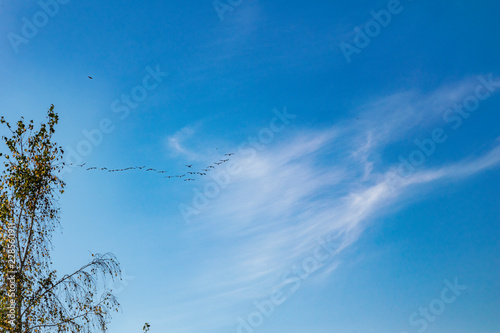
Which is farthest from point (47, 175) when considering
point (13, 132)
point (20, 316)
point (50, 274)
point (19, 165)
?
point (20, 316)

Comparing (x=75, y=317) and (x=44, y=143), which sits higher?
(x=44, y=143)

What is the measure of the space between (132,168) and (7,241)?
24.5 feet

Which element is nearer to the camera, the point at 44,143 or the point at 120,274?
the point at 120,274

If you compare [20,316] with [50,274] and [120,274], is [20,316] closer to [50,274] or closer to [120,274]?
[50,274]

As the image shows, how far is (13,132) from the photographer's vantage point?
674 inches

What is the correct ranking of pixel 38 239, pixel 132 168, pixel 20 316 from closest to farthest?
pixel 20 316, pixel 38 239, pixel 132 168

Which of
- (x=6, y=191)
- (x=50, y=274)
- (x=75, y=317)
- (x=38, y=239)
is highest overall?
(x=6, y=191)

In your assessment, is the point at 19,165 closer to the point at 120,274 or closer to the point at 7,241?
the point at 7,241

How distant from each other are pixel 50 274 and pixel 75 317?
5.79 ft

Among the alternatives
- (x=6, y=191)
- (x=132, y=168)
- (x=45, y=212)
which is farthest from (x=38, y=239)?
(x=132, y=168)

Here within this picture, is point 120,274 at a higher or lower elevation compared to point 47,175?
lower

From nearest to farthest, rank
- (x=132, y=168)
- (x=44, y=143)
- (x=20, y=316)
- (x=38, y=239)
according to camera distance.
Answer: (x=20, y=316)
(x=38, y=239)
(x=44, y=143)
(x=132, y=168)

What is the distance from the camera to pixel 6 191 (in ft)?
54.2

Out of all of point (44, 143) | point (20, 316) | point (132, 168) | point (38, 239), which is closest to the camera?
point (20, 316)
